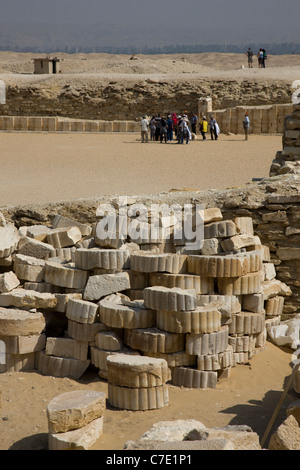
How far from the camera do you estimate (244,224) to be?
918 centimetres

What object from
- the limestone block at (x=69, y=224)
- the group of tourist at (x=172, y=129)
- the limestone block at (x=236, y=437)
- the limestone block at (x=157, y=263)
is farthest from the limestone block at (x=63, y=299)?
the group of tourist at (x=172, y=129)

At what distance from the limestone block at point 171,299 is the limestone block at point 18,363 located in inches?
67.1

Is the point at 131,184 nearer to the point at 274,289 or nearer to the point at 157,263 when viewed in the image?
the point at 274,289

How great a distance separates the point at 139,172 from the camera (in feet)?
57.1

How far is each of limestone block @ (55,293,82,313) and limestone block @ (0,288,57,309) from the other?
0.17ft

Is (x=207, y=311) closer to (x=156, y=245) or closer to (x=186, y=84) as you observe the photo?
(x=156, y=245)

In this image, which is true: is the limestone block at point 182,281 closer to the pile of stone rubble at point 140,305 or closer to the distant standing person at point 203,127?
the pile of stone rubble at point 140,305

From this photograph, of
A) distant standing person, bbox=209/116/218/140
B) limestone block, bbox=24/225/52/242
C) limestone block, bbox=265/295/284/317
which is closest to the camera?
limestone block, bbox=265/295/284/317

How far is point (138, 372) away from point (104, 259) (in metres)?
1.82

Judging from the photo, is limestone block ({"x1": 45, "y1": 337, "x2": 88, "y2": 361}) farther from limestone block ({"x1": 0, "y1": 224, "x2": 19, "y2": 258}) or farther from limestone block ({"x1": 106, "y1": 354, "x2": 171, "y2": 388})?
limestone block ({"x1": 0, "y1": 224, "x2": 19, "y2": 258})

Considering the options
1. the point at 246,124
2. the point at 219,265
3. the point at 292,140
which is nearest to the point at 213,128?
the point at 246,124

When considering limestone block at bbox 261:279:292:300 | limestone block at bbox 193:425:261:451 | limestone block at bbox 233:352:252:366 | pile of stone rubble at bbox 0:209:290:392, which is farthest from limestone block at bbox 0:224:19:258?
limestone block at bbox 193:425:261:451

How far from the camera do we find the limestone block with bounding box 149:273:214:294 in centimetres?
779

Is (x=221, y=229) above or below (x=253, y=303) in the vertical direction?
above
